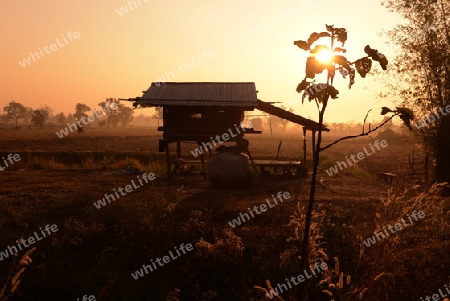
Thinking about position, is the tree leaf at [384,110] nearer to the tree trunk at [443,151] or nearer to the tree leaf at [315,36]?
the tree leaf at [315,36]

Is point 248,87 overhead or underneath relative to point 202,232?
overhead

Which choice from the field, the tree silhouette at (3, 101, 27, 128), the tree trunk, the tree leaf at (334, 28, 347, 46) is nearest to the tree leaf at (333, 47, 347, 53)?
the tree leaf at (334, 28, 347, 46)

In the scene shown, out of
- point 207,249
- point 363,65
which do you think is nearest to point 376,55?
point 363,65

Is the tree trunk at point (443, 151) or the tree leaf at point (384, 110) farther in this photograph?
the tree trunk at point (443, 151)

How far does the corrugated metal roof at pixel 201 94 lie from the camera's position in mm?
14898

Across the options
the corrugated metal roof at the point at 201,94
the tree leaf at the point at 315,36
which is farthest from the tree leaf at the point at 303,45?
the corrugated metal roof at the point at 201,94

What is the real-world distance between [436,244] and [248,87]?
11043 millimetres

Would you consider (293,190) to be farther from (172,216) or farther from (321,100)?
(321,100)

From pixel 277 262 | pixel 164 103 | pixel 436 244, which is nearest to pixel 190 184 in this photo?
pixel 164 103

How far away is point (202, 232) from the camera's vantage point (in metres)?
7.87

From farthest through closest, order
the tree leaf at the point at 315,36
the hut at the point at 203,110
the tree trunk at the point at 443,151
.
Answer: the hut at the point at 203,110
the tree trunk at the point at 443,151
the tree leaf at the point at 315,36

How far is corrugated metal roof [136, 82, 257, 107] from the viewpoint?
14.9 meters

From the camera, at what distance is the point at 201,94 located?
15.7 meters

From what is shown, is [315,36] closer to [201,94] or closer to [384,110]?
[384,110]
